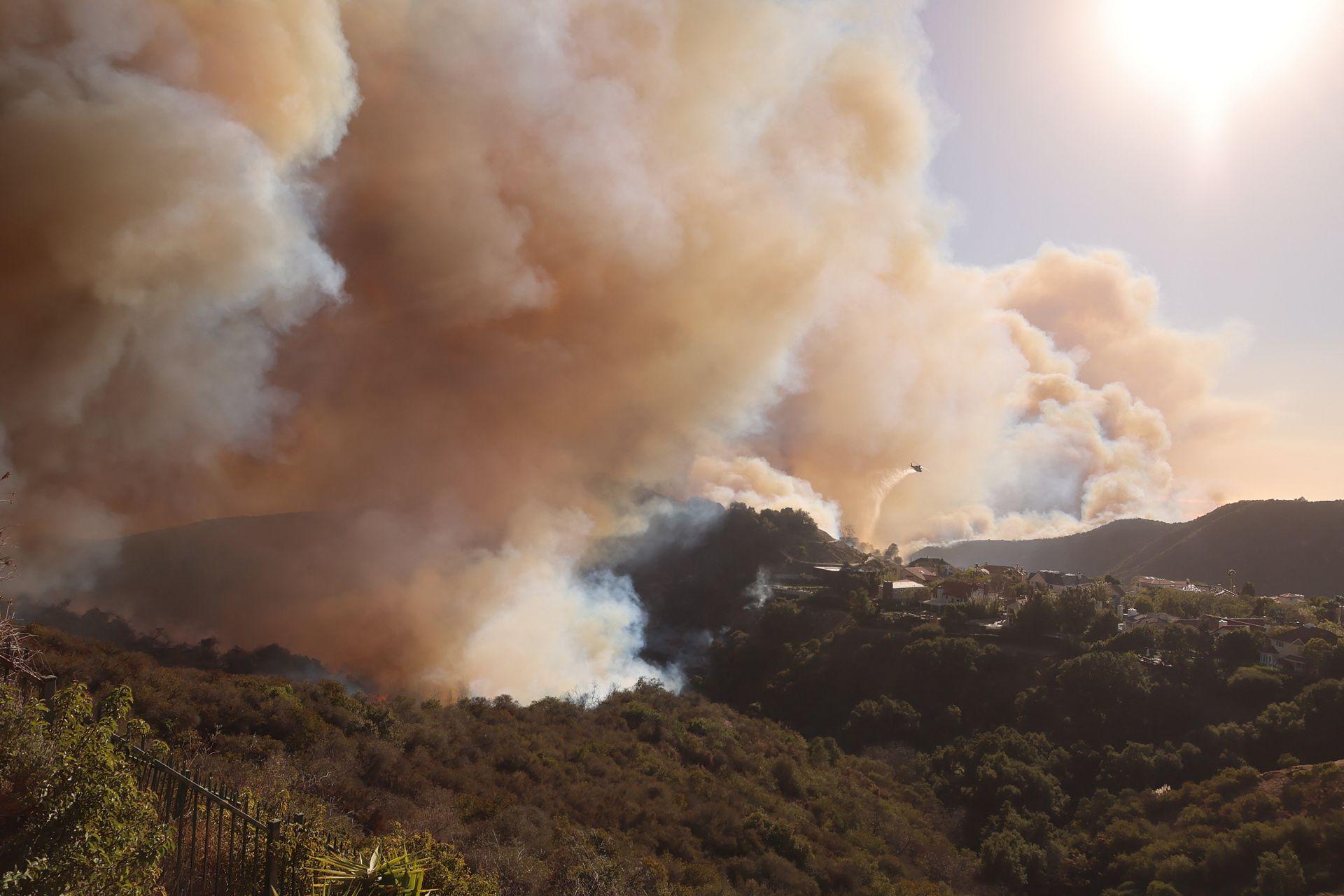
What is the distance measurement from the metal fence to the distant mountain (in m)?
87.4

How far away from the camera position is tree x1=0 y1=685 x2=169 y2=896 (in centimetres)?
516

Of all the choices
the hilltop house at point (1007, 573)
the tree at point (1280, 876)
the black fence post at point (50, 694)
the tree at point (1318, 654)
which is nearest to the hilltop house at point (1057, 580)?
the hilltop house at point (1007, 573)

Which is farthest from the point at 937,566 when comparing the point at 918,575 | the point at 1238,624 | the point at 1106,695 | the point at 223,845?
the point at 223,845

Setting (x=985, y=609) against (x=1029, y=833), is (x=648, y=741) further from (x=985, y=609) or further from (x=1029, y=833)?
(x=985, y=609)

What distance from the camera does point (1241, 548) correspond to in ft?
248

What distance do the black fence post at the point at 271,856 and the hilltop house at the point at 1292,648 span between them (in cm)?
4295

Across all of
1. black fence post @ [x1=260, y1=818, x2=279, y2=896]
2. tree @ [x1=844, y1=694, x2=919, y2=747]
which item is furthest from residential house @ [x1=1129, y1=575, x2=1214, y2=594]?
black fence post @ [x1=260, y1=818, x2=279, y2=896]

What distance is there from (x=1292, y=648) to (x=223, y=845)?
47.2 m

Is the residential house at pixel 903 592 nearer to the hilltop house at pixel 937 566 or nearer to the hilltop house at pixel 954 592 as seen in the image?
the hilltop house at pixel 954 592

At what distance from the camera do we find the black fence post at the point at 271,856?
20.4 ft

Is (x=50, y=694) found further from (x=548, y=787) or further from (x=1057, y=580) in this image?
(x=1057, y=580)

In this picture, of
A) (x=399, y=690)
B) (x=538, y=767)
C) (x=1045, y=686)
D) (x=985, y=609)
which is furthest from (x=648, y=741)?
(x=985, y=609)

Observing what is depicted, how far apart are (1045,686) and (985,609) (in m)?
11.5

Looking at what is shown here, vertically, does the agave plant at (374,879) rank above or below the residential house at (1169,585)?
below
